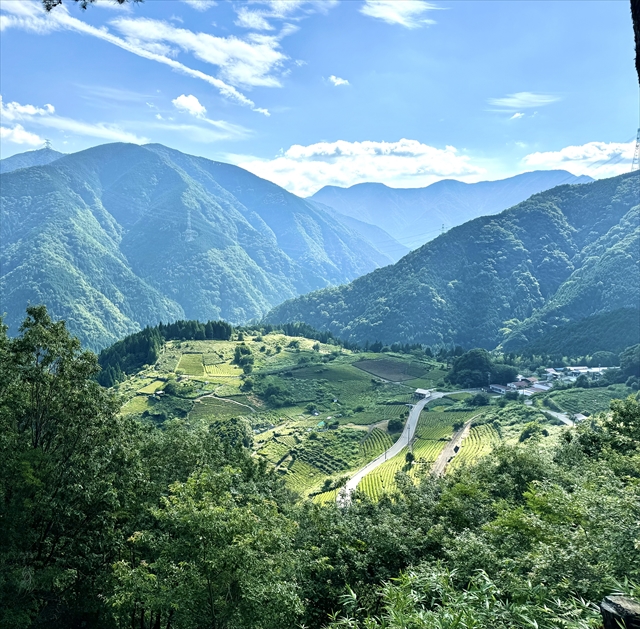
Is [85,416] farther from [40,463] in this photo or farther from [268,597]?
[268,597]

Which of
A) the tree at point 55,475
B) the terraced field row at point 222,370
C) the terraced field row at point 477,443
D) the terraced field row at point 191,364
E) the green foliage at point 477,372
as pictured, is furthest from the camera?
the green foliage at point 477,372

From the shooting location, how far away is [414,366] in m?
156

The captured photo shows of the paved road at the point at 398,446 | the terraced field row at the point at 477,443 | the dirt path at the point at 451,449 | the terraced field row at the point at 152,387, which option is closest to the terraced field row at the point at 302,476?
the paved road at the point at 398,446

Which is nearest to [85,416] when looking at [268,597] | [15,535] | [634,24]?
[15,535]

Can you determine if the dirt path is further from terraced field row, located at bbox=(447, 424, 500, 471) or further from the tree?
the tree

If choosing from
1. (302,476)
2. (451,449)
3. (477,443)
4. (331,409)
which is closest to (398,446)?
(451,449)

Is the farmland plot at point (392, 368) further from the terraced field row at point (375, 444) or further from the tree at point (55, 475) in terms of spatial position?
the tree at point (55, 475)

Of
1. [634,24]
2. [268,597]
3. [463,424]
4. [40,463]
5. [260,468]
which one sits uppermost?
[634,24]

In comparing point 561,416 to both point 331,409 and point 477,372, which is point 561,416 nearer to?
point 477,372

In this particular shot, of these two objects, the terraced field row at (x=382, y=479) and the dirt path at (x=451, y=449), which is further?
the dirt path at (x=451, y=449)

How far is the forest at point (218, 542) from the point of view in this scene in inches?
367

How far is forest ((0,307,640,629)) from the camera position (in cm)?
933

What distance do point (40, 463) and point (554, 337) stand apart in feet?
688

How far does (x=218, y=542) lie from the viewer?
11.5 meters
